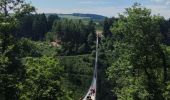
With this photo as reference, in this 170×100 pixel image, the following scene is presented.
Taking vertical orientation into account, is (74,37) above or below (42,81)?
below

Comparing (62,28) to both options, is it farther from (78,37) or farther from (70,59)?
(70,59)

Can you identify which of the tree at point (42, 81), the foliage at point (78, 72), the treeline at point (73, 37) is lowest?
the foliage at point (78, 72)

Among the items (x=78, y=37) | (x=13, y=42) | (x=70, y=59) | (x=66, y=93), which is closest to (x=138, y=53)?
(x=66, y=93)

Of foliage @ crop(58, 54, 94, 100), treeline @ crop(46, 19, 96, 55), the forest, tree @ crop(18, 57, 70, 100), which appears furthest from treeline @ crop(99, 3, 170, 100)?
treeline @ crop(46, 19, 96, 55)

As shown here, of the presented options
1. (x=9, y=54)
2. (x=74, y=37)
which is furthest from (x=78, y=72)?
(x=9, y=54)

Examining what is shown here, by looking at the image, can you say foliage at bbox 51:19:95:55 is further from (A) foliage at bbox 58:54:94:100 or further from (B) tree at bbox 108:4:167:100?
(B) tree at bbox 108:4:167:100

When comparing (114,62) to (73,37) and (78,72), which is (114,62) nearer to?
(78,72)

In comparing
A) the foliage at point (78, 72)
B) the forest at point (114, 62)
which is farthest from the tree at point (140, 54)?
the foliage at point (78, 72)

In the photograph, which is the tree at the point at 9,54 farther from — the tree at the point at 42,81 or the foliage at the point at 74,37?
the foliage at the point at 74,37
